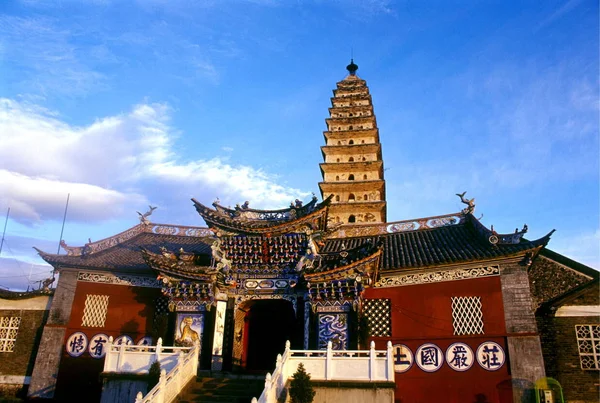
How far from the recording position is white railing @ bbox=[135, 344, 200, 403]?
13.7 metres

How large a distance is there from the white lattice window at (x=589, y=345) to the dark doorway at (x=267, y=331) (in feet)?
34.9

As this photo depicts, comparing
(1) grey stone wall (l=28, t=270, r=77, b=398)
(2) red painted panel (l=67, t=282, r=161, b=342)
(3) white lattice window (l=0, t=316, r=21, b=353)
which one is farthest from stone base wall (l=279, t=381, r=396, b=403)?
(3) white lattice window (l=0, t=316, r=21, b=353)

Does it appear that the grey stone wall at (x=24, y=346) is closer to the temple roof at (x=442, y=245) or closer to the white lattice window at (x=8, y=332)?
the white lattice window at (x=8, y=332)

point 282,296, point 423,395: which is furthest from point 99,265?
point 423,395

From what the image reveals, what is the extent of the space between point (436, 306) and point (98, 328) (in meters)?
14.1

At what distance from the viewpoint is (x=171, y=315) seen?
64.7ft

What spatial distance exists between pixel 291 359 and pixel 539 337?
8598 millimetres

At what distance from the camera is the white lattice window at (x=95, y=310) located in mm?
21062

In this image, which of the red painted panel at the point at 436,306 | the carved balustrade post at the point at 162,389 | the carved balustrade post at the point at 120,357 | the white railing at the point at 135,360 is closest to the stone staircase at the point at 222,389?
the carved balustrade post at the point at 162,389

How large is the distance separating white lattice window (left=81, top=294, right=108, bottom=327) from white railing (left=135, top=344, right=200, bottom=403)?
6.01 meters

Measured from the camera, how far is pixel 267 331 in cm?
2138

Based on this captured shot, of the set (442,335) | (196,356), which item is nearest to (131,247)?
(196,356)

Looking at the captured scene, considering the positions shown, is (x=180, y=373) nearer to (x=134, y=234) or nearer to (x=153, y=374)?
(x=153, y=374)

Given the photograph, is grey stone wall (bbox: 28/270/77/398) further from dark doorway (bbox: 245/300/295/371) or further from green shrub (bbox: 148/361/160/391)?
dark doorway (bbox: 245/300/295/371)
